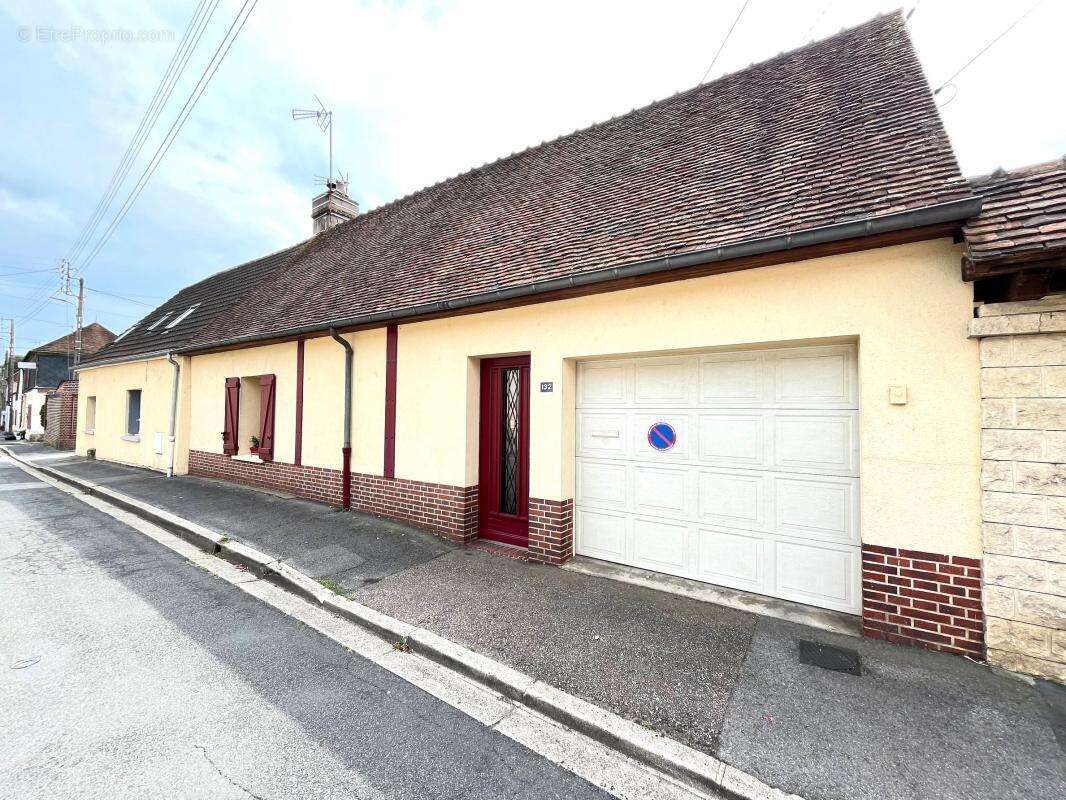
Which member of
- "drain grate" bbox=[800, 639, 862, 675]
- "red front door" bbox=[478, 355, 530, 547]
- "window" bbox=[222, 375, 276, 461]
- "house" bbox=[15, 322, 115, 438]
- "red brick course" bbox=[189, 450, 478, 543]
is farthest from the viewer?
"house" bbox=[15, 322, 115, 438]

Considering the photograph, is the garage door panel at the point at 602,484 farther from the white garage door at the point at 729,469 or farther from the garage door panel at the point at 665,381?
the garage door panel at the point at 665,381

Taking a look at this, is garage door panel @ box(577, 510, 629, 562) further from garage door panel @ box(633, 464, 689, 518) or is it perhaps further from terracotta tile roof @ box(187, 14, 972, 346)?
terracotta tile roof @ box(187, 14, 972, 346)

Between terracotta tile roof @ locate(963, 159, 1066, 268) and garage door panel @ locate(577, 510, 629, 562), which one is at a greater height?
terracotta tile roof @ locate(963, 159, 1066, 268)

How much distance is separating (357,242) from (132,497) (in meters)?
6.55

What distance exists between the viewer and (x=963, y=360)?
3.23 meters

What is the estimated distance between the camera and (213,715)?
2.66m

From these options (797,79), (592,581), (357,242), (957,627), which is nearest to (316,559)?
(592,581)

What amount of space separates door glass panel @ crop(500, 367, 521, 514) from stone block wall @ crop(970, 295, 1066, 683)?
13.8ft

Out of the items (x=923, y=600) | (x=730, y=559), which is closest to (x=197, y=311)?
(x=730, y=559)

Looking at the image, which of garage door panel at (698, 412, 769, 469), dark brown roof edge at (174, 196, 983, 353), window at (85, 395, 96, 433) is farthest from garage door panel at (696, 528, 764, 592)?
window at (85, 395, 96, 433)

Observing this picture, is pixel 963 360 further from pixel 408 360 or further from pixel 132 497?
pixel 132 497

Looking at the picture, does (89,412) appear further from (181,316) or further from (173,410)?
(173,410)

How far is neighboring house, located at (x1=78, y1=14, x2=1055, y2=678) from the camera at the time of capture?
11.0ft

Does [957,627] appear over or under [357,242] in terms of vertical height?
under
